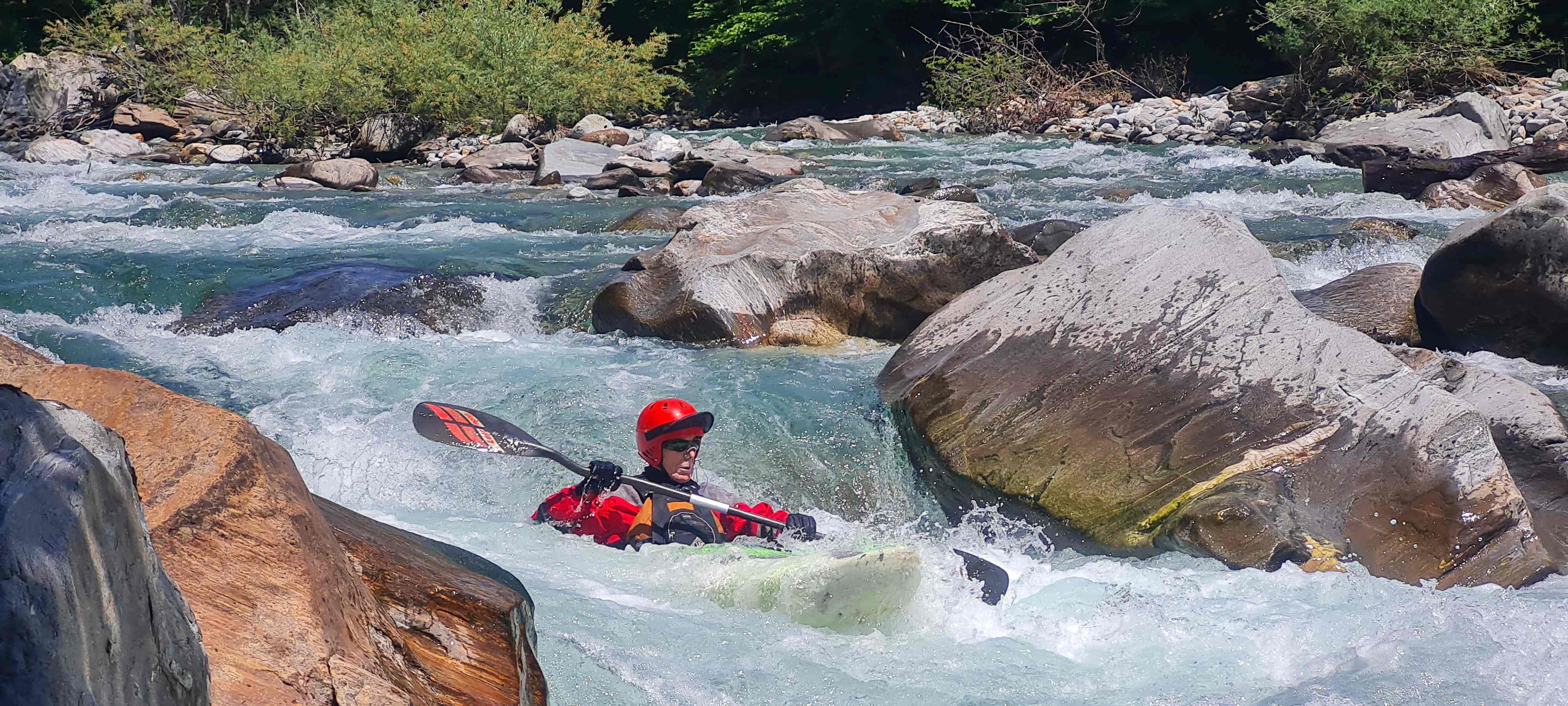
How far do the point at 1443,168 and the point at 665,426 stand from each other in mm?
9274

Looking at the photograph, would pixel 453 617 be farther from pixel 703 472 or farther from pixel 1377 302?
pixel 1377 302

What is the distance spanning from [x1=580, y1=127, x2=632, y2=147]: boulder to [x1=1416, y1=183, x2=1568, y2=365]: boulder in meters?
12.4

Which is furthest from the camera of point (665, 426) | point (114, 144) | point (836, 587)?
point (114, 144)

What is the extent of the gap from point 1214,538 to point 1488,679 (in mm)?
1017

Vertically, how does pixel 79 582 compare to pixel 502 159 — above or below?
above

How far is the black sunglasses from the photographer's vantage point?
4.09 m

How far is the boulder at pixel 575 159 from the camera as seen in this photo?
45.8ft

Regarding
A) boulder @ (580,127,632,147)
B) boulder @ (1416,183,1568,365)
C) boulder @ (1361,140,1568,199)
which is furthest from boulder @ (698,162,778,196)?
boulder @ (1416,183,1568,365)

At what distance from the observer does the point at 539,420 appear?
17.7 feet

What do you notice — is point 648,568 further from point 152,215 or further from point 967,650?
point 152,215

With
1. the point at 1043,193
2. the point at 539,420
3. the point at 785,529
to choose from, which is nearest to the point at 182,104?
the point at 1043,193

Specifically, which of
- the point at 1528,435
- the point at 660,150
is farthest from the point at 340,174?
the point at 1528,435

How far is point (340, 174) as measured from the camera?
13312 millimetres

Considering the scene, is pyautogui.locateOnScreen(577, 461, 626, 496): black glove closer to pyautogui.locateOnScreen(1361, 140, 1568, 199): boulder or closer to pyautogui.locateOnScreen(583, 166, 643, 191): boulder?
pyautogui.locateOnScreen(1361, 140, 1568, 199): boulder
